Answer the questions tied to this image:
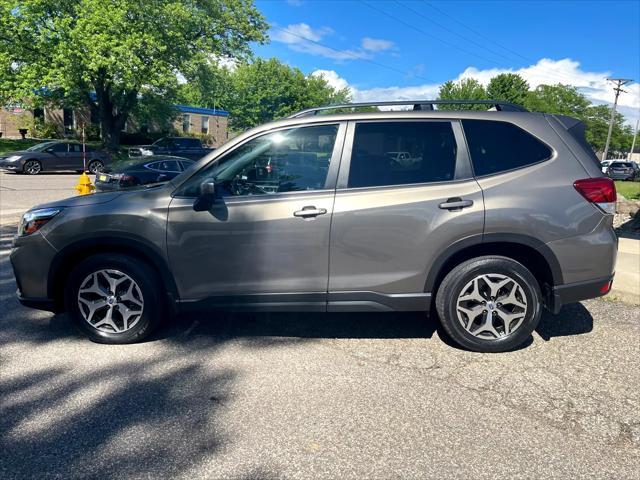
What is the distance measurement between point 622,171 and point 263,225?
3867cm

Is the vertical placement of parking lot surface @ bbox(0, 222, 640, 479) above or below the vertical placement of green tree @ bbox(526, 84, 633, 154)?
below

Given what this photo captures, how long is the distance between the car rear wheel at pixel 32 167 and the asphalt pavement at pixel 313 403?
18.4 meters

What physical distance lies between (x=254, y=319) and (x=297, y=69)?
69.1 metres

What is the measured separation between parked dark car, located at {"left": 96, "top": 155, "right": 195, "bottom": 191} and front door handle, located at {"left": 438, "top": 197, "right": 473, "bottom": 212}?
30.0 ft

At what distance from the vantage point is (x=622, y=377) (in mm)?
3463

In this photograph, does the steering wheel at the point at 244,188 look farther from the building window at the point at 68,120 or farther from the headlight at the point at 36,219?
the building window at the point at 68,120

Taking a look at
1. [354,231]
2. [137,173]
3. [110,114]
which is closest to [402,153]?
[354,231]

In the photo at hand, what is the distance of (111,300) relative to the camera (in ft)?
12.4

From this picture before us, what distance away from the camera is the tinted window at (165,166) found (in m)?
12.7

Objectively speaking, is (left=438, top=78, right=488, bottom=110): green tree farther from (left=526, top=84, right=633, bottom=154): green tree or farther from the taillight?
A: the taillight

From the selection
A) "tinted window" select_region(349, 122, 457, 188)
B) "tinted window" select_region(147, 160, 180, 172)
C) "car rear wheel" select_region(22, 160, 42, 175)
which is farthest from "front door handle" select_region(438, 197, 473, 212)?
"car rear wheel" select_region(22, 160, 42, 175)

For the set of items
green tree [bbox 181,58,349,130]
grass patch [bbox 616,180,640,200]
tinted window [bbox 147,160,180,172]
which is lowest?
grass patch [bbox 616,180,640,200]

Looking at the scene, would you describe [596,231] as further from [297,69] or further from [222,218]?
[297,69]

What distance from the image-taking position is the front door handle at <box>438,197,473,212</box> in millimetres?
3576
